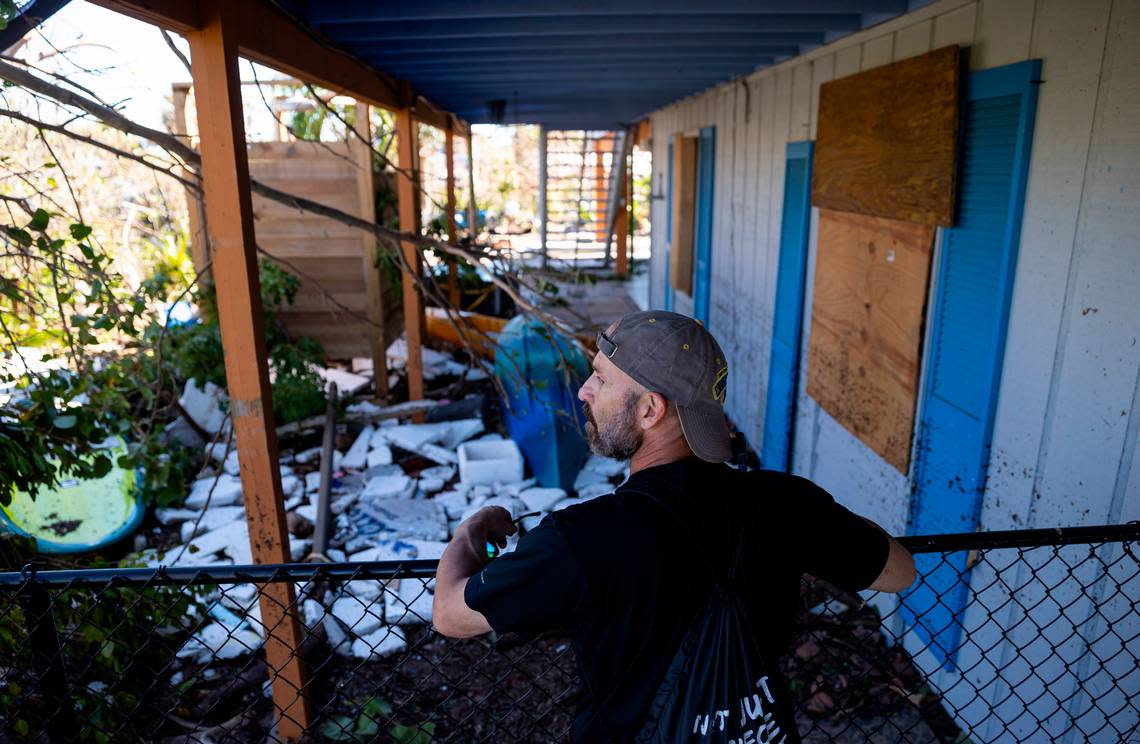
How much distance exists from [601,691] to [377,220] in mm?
6601

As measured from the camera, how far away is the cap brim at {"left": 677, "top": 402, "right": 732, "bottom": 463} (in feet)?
4.91

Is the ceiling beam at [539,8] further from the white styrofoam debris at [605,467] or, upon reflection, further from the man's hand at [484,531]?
the white styrofoam debris at [605,467]

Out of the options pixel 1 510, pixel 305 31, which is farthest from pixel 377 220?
pixel 1 510

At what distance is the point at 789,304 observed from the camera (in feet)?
17.7

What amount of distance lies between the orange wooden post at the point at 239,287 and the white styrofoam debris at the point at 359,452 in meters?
3.16

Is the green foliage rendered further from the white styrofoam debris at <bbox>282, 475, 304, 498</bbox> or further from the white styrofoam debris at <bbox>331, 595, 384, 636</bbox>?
the white styrofoam debris at <bbox>282, 475, 304, 498</bbox>

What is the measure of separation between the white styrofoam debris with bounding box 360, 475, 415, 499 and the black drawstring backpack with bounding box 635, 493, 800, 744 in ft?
15.5

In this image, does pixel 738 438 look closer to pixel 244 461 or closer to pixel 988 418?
pixel 988 418

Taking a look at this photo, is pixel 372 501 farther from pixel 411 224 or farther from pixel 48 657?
pixel 48 657

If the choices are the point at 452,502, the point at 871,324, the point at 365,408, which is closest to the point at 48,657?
the point at 871,324

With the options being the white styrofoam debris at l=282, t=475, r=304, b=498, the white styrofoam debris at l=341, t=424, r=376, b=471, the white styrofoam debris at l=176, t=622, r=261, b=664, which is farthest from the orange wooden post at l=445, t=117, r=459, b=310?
the white styrofoam debris at l=176, t=622, r=261, b=664

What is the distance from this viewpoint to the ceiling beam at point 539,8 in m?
3.48

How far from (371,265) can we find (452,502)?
2.76 meters

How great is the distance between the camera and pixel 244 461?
3.09 m
